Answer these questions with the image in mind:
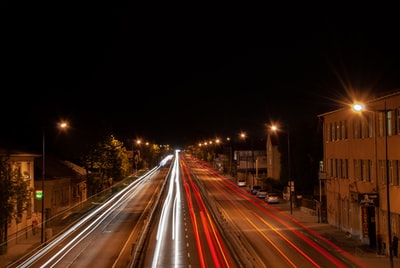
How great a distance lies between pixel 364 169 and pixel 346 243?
17.4ft

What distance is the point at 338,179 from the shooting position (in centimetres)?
4269

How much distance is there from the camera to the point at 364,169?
3647 cm

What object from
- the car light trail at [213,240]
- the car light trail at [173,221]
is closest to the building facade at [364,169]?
the car light trail at [213,240]

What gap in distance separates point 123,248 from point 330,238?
13911mm

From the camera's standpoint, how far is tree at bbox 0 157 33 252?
3151 centimetres

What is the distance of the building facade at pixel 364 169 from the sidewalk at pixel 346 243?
0.78m

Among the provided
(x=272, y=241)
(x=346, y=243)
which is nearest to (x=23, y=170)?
(x=272, y=241)

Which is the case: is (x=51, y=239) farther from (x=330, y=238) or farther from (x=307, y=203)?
(x=307, y=203)

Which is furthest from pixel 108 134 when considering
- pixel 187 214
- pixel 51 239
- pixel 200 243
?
pixel 200 243

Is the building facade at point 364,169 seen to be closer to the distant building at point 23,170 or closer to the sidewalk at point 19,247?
the sidewalk at point 19,247

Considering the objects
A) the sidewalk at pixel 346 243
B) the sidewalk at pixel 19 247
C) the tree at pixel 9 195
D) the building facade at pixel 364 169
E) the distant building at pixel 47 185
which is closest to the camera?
the sidewalk at pixel 346 243

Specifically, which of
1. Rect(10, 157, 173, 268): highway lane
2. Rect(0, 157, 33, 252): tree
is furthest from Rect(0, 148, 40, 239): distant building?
Rect(10, 157, 173, 268): highway lane

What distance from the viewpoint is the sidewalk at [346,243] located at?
28.3m

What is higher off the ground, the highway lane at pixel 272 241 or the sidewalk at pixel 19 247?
the highway lane at pixel 272 241
